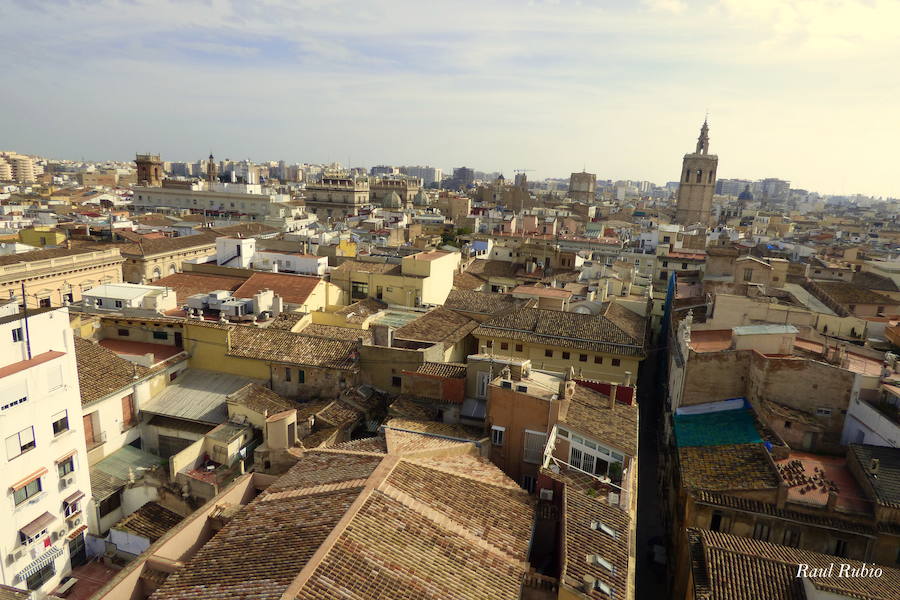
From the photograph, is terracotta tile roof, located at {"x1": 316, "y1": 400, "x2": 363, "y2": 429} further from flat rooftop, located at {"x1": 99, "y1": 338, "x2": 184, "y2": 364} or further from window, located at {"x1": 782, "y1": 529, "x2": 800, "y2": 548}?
window, located at {"x1": 782, "y1": 529, "x2": 800, "y2": 548}

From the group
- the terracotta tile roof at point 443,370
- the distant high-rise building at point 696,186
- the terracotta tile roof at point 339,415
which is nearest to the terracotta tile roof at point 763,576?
the terracotta tile roof at point 443,370

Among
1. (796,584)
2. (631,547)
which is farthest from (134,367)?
(796,584)

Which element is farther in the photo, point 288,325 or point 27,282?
point 27,282

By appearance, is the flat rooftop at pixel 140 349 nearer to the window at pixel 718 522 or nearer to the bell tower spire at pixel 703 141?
the window at pixel 718 522

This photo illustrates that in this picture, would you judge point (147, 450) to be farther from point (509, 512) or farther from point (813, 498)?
point (813, 498)

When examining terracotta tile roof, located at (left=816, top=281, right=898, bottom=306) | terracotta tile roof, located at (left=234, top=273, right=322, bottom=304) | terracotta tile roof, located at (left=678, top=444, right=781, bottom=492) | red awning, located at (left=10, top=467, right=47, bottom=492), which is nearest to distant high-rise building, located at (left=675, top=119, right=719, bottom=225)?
terracotta tile roof, located at (left=816, top=281, right=898, bottom=306)

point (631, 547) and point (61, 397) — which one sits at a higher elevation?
point (61, 397)

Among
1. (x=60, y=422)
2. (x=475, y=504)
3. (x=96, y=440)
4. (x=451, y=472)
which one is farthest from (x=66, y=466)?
(x=475, y=504)

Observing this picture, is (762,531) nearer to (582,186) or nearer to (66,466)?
(66,466)
